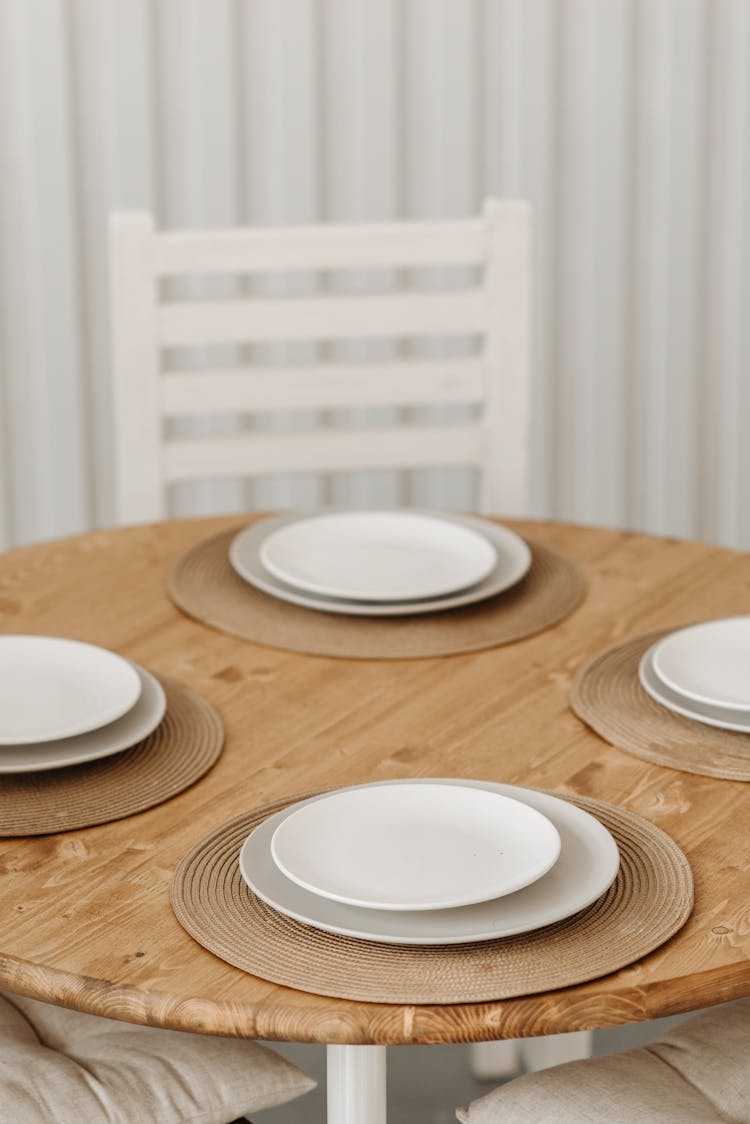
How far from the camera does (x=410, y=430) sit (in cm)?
207

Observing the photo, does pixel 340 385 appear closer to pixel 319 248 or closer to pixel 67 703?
pixel 319 248

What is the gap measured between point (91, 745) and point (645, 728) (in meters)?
0.44

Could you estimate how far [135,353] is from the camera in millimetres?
1975

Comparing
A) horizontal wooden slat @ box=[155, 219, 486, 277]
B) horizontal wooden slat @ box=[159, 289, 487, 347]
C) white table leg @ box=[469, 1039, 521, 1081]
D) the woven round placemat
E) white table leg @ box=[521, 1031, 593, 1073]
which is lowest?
white table leg @ box=[469, 1039, 521, 1081]

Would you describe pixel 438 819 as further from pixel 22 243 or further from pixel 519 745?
pixel 22 243

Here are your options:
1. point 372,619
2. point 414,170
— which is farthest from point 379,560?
point 414,170

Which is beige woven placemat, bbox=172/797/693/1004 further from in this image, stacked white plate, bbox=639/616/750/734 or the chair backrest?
the chair backrest

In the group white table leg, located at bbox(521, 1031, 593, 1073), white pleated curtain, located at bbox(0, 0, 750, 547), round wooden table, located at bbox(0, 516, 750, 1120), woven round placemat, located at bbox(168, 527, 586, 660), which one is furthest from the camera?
white pleated curtain, located at bbox(0, 0, 750, 547)

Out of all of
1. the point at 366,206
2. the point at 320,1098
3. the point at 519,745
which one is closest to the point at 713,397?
the point at 366,206

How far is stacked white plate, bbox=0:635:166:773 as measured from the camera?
46.8 inches

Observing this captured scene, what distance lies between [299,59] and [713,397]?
0.96 m

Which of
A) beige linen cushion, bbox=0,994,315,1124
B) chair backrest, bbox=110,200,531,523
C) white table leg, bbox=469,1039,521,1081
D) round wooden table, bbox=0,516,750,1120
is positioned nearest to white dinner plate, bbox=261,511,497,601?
round wooden table, bbox=0,516,750,1120

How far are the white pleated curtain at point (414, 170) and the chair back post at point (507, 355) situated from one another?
707 mm

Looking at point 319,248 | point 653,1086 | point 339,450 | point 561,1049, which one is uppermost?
point 319,248
